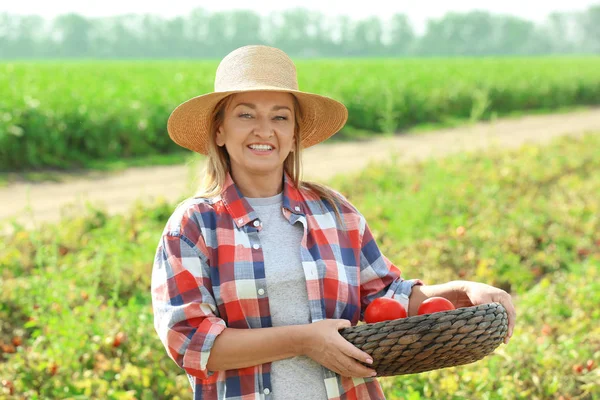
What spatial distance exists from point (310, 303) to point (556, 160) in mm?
7386

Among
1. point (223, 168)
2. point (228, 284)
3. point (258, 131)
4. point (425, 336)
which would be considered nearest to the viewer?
point (425, 336)

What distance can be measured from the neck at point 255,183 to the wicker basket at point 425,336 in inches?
19.5

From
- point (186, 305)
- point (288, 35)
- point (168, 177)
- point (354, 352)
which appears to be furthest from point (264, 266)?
point (288, 35)

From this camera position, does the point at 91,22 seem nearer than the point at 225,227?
No

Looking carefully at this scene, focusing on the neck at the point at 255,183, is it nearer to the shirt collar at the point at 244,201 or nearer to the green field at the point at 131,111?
the shirt collar at the point at 244,201


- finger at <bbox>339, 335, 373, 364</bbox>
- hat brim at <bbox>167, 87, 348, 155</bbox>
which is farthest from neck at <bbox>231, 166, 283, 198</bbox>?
finger at <bbox>339, 335, 373, 364</bbox>

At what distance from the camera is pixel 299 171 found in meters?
2.28

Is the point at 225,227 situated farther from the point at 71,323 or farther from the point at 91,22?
the point at 91,22

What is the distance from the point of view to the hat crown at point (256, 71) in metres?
2.08

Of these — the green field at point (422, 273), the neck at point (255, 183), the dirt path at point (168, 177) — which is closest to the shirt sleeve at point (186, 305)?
the neck at point (255, 183)

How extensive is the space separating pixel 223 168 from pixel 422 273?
10.1ft

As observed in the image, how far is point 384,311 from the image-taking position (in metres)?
2.09

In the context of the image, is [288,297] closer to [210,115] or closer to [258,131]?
[258,131]

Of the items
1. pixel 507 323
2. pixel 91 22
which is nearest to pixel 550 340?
pixel 507 323
